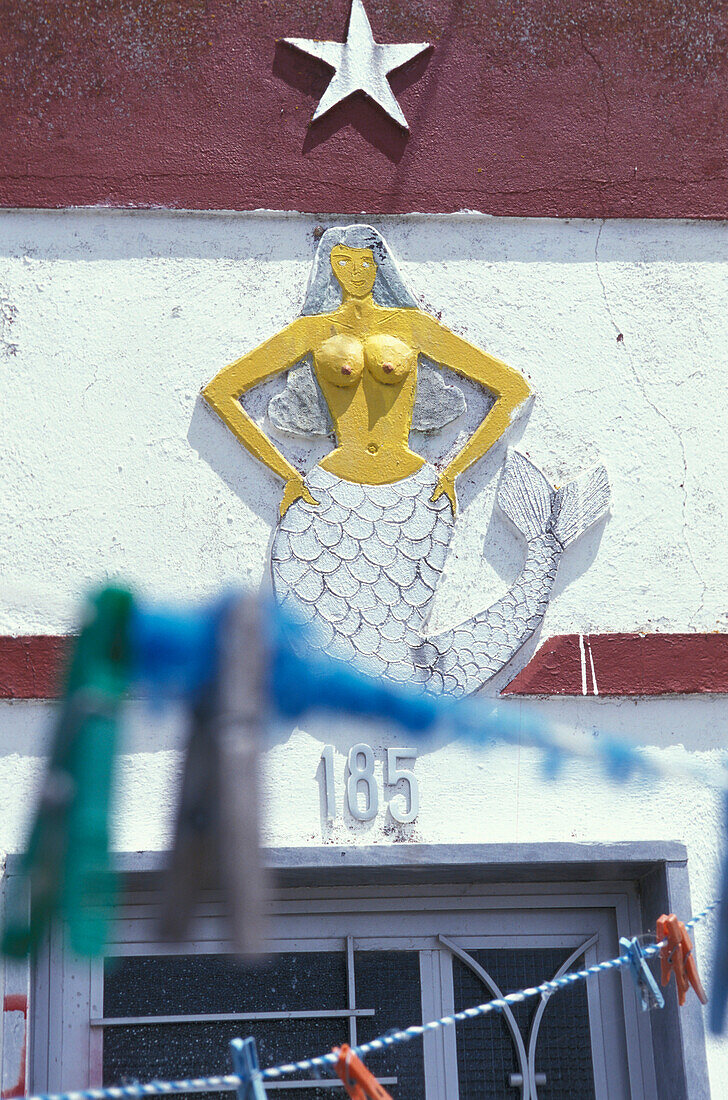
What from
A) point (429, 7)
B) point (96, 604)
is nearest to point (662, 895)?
point (96, 604)

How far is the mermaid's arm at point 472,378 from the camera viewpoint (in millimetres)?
4512

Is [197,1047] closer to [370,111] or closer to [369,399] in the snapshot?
[369,399]

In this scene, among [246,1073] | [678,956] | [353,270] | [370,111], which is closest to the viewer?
[246,1073]

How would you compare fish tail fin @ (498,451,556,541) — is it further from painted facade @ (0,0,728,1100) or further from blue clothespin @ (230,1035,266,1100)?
blue clothespin @ (230,1035,266,1100)

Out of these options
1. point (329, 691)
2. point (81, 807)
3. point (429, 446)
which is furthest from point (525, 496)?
point (81, 807)

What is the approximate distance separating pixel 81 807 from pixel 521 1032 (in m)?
1.57

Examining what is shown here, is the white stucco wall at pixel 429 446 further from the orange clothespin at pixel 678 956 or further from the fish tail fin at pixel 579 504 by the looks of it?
the orange clothespin at pixel 678 956

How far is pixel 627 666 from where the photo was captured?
4.41m

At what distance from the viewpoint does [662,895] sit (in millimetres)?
4250

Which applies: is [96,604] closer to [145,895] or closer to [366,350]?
[145,895]

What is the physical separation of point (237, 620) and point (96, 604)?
0.45 metres

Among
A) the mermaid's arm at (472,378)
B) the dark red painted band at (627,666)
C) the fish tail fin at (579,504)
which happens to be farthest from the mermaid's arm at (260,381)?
the dark red painted band at (627,666)

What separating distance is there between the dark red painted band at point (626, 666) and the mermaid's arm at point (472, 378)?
0.61m

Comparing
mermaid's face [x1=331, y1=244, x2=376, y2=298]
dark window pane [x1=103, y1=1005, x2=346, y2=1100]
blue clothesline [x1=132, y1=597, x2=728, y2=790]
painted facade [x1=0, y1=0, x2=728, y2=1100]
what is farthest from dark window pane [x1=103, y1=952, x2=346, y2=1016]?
mermaid's face [x1=331, y1=244, x2=376, y2=298]
